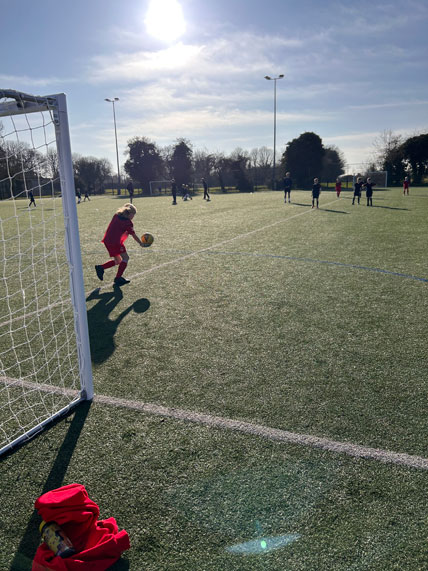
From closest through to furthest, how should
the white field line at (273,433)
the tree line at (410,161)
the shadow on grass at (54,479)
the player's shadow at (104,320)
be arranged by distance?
the shadow on grass at (54,479), the white field line at (273,433), the player's shadow at (104,320), the tree line at (410,161)

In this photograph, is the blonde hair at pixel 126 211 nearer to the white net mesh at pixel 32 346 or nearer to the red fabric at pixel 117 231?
the red fabric at pixel 117 231

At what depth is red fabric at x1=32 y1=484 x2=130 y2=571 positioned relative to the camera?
2002 mm

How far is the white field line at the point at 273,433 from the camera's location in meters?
2.79

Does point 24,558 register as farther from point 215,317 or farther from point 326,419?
point 215,317

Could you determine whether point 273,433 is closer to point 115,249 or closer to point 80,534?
point 80,534

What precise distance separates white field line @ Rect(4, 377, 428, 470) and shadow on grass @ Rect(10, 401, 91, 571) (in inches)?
11.4

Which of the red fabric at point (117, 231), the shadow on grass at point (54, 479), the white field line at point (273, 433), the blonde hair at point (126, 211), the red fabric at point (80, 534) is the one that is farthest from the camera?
the red fabric at point (117, 231)

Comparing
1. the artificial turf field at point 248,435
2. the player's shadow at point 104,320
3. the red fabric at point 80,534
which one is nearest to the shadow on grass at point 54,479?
the artificial turf field at point 248,435

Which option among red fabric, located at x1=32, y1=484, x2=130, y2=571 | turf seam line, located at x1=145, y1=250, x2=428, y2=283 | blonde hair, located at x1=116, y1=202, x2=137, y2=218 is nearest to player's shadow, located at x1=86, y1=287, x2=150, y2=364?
blonde hair, located at x1=116, y1=202, x2=137, y2=218

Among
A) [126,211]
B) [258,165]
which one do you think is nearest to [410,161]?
[258,165]

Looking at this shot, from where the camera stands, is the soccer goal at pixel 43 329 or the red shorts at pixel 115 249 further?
the red shorts at pixel 115 249

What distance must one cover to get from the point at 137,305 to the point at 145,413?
3.23 m

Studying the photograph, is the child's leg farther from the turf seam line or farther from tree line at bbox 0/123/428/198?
tree line at bbox 0/123/428/198

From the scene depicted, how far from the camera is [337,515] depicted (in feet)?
7.72
